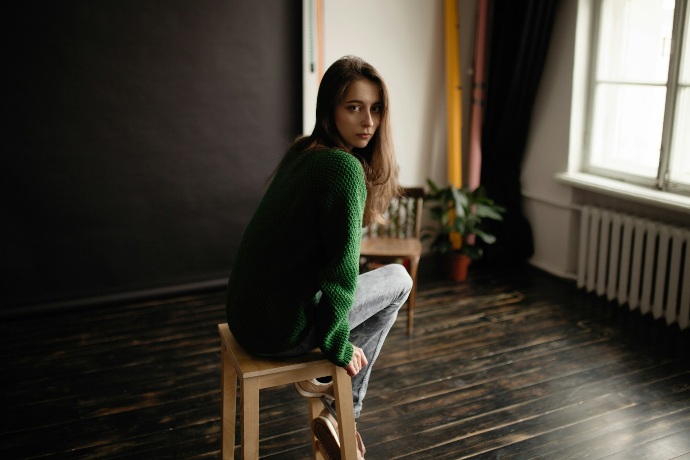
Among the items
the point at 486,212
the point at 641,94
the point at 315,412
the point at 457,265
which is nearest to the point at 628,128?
the point at 641,94

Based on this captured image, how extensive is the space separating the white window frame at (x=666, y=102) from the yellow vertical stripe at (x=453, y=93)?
757mm

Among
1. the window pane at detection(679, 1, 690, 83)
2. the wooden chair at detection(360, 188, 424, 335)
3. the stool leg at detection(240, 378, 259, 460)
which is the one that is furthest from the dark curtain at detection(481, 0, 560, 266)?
the stool leg at detection(240, 378, 259, 460)

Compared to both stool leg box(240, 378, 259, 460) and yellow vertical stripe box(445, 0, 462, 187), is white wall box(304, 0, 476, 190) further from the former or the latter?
stool leg box(240, 378, 259, 460)

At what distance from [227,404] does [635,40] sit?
2950mm

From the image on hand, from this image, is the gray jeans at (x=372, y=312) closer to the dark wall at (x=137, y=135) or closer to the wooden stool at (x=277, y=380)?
the wooden stool at (x=277, y=380)

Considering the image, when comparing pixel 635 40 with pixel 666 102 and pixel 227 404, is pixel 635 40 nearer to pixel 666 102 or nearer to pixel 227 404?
pixel 666 102

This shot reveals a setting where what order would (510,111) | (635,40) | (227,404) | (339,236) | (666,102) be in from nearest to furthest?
(339,236) < (227,404) < (666,102) < (635,40) < (510,111)

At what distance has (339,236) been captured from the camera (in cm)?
151

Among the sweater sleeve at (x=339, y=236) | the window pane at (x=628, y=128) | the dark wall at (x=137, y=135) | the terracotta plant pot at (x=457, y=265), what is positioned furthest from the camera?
the terracotta plant pot at (x=457, y=265)

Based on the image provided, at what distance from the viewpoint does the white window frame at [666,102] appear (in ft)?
9.98

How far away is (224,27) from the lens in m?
3.46

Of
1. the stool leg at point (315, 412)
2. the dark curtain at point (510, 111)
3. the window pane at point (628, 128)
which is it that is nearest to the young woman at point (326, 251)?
the stool leg at point (315, 412)

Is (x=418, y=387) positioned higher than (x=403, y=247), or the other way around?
(x=403, y=247)

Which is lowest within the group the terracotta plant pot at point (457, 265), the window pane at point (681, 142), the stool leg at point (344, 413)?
the terracotta plant pot at point (457, 265)
